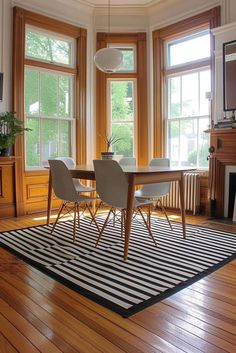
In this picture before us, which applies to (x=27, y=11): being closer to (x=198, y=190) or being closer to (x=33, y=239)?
(x=33, y=239)

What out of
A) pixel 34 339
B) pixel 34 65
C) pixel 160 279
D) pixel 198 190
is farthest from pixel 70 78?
pixel 34 339

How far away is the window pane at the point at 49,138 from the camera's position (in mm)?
5125

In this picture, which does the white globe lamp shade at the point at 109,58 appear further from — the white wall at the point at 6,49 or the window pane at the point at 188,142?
the window pane at the point at 188,142

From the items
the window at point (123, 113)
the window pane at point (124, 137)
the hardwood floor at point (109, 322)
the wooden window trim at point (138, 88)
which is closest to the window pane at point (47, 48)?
the wooden window trim at point (138, 88)

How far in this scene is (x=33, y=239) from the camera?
3396 mm

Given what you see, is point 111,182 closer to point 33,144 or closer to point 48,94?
point 33,144

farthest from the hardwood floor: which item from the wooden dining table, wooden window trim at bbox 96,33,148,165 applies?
wooden window trim at bbox 96,33,148,165

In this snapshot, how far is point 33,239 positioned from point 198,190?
260cm

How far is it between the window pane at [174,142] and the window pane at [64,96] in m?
1.82

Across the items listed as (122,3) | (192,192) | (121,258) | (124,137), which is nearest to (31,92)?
(124,137)

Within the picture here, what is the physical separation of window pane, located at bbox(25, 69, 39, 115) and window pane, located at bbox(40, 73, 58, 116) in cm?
9

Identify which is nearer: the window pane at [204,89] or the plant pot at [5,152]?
the plant pot at [5,152]

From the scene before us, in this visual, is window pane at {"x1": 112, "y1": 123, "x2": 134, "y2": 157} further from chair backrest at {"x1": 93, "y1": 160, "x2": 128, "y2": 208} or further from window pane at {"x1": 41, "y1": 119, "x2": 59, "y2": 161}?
chair backrest at {"x1": 93, "y1": 160, "x2": 128, "y2": 208}

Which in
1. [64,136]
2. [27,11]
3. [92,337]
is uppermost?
[27,11]
